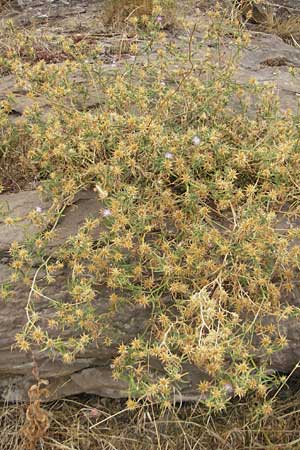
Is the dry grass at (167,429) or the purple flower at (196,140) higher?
the purple flower at (196,140)

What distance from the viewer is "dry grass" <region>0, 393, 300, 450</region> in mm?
2592

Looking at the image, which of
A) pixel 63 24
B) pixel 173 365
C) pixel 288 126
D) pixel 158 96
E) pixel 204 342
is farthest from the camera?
pixel 63 24

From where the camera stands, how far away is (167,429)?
264 centimetres

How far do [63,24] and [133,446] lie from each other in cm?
368

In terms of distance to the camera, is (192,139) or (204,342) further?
(192,139)

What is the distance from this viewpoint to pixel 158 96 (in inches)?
122

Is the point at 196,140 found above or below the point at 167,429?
above

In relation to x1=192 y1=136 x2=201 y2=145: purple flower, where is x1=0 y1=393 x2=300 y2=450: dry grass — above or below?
below

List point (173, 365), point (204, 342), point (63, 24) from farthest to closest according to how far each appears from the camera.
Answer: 1. point (63, 24)
2. point (173, 365)
3. point (204, 342)

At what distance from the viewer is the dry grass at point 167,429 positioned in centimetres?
259

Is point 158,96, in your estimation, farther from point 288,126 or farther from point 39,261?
point 39,261

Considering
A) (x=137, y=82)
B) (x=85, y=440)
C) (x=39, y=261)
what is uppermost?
(x=137, y=82)

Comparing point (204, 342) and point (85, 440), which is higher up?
point (204, 342)

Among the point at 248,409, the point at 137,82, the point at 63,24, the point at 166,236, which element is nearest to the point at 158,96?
the point at 137,82
